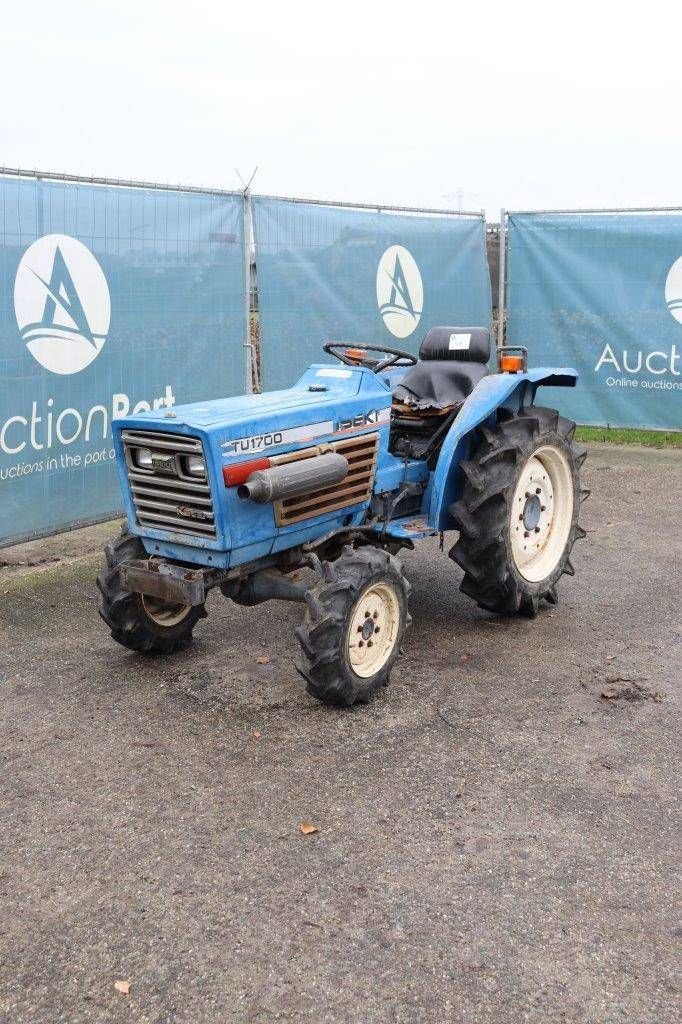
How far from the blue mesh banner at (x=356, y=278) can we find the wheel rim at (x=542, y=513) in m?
3.32

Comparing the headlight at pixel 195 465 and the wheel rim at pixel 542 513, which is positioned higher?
the headlight at pixel 195 465

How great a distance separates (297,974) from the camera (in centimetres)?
275

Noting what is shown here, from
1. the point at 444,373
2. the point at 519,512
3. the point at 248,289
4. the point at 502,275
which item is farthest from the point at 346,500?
the point at 502,275

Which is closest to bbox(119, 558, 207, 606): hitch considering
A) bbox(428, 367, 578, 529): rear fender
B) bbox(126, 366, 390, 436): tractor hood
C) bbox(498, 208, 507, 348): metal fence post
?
bbox(126, 366, 390, 436): tractor hood

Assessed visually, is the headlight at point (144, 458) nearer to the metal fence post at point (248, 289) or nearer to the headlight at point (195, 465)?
the headlight at point (195, 465)

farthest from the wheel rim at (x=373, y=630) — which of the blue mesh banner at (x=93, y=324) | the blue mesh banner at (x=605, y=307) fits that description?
the blue mesh banner at (x=605, y=307)

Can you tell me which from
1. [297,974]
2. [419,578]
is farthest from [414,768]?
[419,578]

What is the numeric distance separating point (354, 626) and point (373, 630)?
0.19 meters

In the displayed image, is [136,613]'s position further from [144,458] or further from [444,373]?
[444,373]

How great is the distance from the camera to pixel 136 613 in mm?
4805

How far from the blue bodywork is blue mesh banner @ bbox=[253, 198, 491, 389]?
333 centimetres

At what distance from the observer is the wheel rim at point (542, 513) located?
5.53 m

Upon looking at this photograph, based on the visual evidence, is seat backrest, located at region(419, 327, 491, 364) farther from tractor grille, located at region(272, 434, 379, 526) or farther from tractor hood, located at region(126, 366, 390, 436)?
tractor grille, located at region(272, 434, 379, 526)

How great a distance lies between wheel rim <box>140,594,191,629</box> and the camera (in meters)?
4.85
